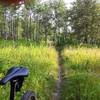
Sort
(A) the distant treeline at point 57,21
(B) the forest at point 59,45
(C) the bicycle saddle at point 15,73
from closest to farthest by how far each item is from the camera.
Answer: (C) the bicycle saddle at point 15,73, (B) the forest at point 59,45, (A) the distant treeline at point 57,21

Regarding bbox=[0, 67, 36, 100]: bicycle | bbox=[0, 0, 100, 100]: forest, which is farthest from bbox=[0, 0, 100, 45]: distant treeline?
bbox=[0, 67, 36, 100]: bicycle

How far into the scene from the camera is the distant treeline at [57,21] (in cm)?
4603

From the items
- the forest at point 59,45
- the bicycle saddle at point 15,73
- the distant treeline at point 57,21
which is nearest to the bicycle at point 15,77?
the bicycle saddle at point 15,73

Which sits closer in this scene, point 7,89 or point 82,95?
point 7,89

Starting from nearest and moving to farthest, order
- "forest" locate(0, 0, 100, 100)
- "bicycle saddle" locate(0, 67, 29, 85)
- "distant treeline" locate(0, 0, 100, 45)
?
1. "bicycle saddle" locate(0, 67, 29, 85)
2. "forest" locate(0, 0, 100, 100)
3. "distant treeline" locate(0, 0, 100, 45)

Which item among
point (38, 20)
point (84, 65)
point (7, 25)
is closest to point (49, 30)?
point (38, 20)

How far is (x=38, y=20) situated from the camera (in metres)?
58.6

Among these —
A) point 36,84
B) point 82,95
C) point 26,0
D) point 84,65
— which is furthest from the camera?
point 84,65

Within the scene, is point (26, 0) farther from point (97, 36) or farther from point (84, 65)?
point (97, 36)

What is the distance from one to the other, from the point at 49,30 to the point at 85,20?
1547 cm

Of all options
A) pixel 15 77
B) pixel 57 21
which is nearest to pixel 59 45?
pixel 57 21

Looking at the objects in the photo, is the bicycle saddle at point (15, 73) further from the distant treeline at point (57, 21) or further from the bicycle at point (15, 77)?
the distant treeline at point (57, 21)

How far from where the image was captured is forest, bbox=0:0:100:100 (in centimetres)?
682

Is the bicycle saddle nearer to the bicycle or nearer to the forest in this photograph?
the bicycle
